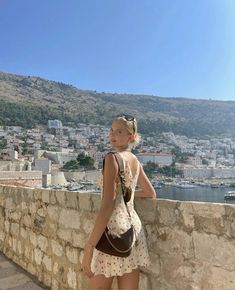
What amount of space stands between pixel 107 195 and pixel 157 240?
2.40 ft

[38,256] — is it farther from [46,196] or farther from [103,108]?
[103,108]

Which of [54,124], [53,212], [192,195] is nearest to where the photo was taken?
[53,212]

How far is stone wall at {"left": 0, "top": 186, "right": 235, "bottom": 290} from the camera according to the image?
2164 millimetres

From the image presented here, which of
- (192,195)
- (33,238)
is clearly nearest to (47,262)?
(33,238)

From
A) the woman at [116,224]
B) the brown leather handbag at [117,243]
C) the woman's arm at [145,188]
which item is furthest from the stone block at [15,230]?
the brown leather handbag at [117,243]

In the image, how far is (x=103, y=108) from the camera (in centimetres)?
15862

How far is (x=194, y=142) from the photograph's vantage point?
15912 centimetres

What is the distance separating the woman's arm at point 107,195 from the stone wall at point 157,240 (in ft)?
1.81

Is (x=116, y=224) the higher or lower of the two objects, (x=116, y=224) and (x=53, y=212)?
the higher

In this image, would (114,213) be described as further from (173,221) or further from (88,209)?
(88,209)

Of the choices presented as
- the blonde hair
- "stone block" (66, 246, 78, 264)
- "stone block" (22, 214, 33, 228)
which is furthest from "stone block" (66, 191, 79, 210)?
the blonde hair

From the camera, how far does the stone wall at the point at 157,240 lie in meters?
2.16

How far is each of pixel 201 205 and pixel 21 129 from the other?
5545 inches

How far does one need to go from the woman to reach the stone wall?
222 millimetres
